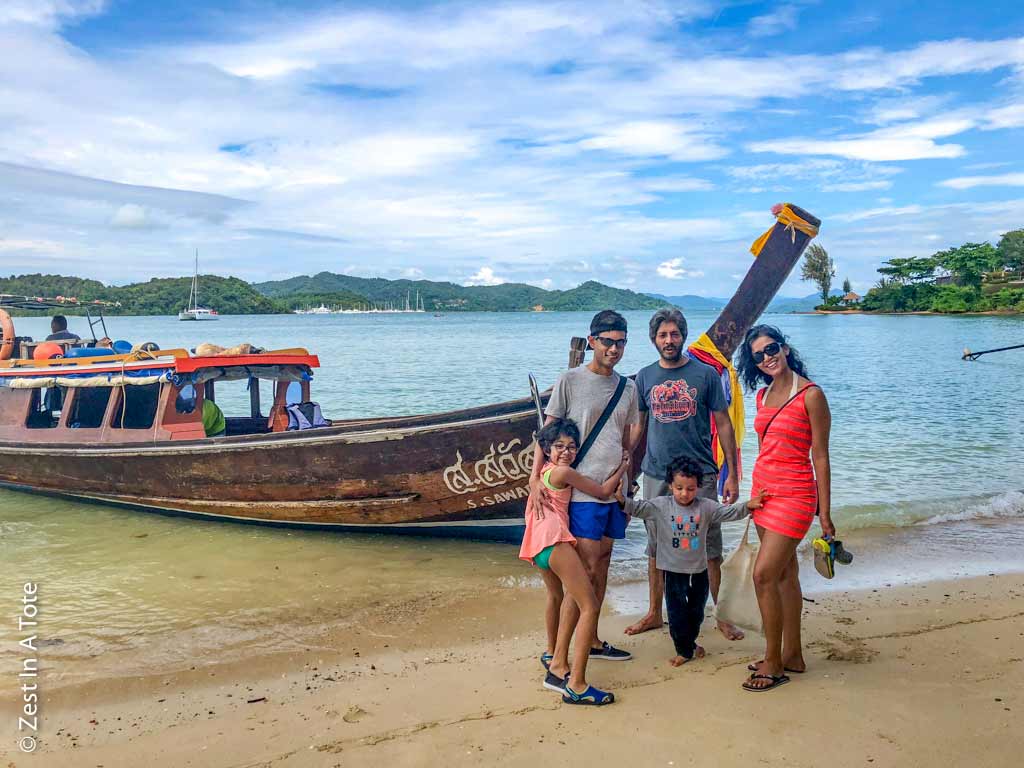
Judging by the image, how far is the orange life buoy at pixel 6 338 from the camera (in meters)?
10.3

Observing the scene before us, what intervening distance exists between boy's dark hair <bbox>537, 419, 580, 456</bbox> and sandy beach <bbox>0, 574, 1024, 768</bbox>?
1.27m

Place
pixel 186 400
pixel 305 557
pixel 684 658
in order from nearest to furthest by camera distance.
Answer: pixel 684 658, pixel 305 557, pixel 186 400

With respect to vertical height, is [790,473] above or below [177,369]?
below

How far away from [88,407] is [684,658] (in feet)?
26.2

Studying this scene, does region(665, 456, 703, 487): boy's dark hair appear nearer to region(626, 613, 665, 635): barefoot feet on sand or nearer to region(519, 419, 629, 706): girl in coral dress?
region(519, 419, 629, 706): girl in coral dress

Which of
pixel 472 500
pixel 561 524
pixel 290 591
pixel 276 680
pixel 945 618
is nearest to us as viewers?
pixel 561 524

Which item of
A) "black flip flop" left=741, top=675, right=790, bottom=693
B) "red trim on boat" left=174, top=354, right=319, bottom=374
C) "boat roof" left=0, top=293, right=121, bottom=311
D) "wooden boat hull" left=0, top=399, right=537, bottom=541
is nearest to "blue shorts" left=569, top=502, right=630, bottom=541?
"black flip flop" left=741, top=675, right=790, bottom=693

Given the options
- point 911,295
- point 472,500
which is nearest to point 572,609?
point 472,500

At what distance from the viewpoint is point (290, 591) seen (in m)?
6.39

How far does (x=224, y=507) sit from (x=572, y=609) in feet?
17.8

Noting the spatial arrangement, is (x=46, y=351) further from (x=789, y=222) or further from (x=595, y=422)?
(x=789, y=222)

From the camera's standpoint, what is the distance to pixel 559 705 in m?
3.75

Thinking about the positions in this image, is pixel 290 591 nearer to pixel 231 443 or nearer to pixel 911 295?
pixel 231 443

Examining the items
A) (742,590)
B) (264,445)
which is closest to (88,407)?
(264,445)
